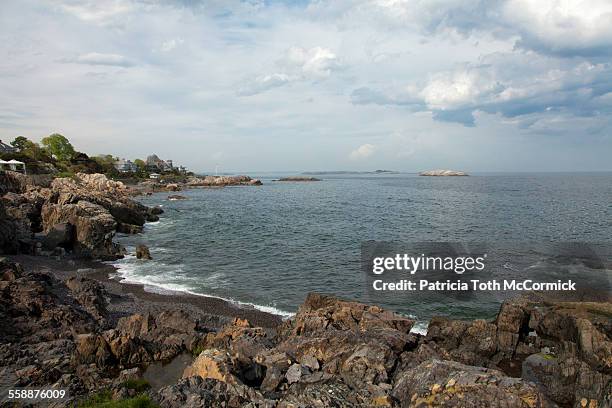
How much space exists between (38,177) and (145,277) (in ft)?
182

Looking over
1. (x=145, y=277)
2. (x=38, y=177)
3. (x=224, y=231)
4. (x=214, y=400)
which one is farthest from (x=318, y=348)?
(x=38, y=177)

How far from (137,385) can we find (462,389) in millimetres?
12390

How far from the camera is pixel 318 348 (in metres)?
16.5

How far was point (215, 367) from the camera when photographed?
45.2 ft

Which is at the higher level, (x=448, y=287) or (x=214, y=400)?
(x=214, y=400)

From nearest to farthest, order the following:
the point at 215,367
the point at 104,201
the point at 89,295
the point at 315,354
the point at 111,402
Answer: the point at 111,402, the point at 215,367, the point at 315,354, the point at 89,295, the point at 104,201

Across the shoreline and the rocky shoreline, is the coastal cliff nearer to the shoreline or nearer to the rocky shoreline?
the rocky shoreline

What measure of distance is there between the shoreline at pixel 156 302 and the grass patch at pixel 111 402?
453 inches

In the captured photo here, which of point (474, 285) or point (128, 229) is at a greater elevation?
point (128, 229)

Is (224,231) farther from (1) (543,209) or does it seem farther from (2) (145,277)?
(1) (543,209)

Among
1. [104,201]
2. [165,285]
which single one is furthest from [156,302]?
[104,201]

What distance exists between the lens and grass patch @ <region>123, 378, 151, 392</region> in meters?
15.5

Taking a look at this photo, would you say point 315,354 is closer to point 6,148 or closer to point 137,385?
point 137,385

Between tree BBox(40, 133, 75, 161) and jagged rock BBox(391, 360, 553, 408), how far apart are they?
155 m
